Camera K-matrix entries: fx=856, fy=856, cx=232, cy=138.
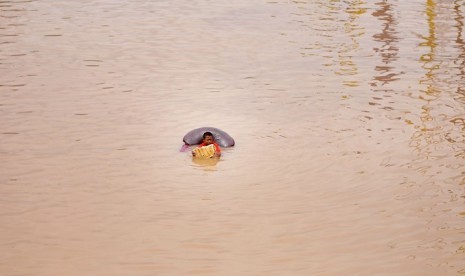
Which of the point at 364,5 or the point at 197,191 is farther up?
the point at 197,191

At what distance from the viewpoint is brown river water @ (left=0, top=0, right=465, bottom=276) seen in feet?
29.9

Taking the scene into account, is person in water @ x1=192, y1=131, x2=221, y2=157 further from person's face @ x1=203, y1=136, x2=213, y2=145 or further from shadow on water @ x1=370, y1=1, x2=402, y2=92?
shadow on water @ x1=370, y1=1, x2=402, y2=92

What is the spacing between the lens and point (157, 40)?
18344 mm

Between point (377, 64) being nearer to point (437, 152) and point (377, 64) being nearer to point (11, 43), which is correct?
point (437, 152)

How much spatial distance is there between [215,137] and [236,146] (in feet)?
1.09

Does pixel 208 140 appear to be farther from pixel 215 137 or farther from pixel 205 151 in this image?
pixel 205 151

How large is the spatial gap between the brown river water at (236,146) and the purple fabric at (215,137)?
0.35 feet

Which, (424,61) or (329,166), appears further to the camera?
(424,61)

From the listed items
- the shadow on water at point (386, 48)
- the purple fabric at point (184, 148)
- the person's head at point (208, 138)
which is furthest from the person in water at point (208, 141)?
the shadow on water at point (386, 48)

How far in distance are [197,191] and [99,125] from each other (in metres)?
2.94

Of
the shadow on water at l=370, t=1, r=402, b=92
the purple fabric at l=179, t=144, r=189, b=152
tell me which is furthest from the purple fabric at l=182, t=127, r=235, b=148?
the shadow on water at l=370, t=1, r=402, b=92

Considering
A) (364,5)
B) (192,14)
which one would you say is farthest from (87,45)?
(364,5)

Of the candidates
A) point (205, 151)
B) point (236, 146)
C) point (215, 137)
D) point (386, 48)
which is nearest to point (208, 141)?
point (215, 137)

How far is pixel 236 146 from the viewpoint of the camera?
12.3 m
